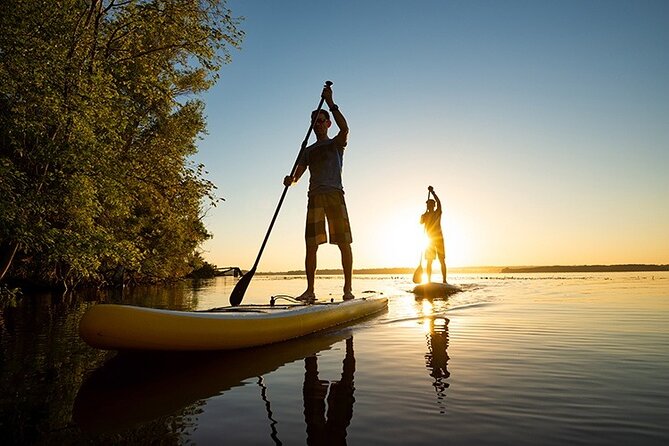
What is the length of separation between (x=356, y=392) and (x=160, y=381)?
1581 mm

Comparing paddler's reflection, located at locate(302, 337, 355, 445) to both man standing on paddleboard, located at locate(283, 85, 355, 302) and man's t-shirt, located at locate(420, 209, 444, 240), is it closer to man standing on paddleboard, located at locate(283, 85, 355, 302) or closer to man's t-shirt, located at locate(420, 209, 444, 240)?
man standing on paddleboard, located at locate(283, 85, 355, 302)

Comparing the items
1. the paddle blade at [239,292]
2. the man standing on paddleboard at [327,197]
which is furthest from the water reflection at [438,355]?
the paddle blade at [239,292]

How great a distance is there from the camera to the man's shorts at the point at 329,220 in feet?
25.6

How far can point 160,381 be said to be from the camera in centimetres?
347

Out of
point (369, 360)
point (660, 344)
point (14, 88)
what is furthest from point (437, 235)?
point (14, 88)

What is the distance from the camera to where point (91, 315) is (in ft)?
11.1

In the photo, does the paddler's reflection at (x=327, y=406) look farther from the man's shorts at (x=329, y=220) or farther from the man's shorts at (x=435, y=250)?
the man's shorts at (x=435, y=250)

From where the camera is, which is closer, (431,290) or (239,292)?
(239,292)

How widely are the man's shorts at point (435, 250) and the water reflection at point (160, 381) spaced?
10994 millimetres

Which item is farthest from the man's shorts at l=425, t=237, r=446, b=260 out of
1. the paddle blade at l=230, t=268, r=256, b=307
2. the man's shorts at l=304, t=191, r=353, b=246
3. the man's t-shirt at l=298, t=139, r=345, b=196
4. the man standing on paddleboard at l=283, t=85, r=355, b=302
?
the paddle blade at l=230, t=268, r=256, b=307

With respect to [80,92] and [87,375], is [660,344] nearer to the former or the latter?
[87,375]

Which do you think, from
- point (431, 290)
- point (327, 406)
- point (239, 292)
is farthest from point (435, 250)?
point (327, 406)

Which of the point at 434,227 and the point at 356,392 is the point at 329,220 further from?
the point at 434,227

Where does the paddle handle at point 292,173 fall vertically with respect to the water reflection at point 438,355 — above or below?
above
